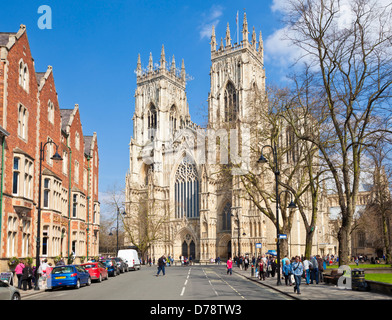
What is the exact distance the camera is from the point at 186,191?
72375 mm

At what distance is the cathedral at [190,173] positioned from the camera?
205 feet

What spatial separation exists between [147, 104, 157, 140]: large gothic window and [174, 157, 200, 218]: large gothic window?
10.5 metres

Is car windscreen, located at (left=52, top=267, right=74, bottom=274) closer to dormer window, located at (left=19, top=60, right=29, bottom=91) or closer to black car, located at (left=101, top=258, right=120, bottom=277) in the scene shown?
black car, located at (left=101, top=258, right=120, bottom=277)

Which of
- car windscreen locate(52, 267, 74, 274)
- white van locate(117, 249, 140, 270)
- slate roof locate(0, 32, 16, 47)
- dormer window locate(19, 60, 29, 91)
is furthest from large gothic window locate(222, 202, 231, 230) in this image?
slate roof locate(0, 32, 16, 47)

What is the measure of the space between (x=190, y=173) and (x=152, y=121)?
15.4 m

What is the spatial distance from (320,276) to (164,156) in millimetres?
54382

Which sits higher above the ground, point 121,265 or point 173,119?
point 173,119

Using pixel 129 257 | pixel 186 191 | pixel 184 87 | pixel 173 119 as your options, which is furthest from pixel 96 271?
pixel 184 87

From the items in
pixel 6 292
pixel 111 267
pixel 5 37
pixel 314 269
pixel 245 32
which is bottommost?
pixel 111 267

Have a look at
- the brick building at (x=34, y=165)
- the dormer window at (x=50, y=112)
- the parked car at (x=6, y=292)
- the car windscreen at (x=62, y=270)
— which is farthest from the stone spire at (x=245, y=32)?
the parked car at (x=6, y=292)

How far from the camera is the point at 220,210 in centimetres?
6700

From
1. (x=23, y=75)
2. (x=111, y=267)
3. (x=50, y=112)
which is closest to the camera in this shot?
(x=23, y=75)

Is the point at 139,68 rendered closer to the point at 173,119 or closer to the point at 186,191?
the point at 173,119

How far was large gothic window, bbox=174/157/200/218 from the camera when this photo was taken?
234ft
